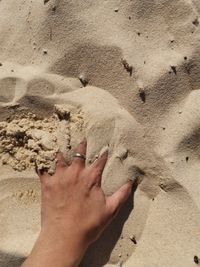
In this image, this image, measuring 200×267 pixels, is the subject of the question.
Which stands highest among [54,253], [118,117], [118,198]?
[118,117]

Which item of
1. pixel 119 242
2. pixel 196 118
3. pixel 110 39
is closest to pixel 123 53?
pixel 110 39

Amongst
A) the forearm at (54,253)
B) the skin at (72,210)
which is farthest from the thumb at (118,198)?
the forearm at (54,253)

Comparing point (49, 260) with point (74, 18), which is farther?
point (74, 18)

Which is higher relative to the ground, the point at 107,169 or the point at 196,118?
the point at 196,118

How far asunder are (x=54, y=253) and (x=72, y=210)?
0.23 m

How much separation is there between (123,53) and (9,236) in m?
1.08

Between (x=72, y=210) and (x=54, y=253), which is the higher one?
(x=72, y=210)

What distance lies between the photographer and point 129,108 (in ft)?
7.82

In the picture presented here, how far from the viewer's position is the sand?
7.54 feet

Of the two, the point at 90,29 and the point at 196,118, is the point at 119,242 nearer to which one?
the point at 196,118

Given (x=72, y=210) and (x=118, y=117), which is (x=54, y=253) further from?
(x=118, y=117)

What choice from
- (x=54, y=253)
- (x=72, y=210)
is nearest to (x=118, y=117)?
(x=72, y=210)

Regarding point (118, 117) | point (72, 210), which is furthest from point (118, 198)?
point (118, 117)

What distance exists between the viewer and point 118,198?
7.56 ft
